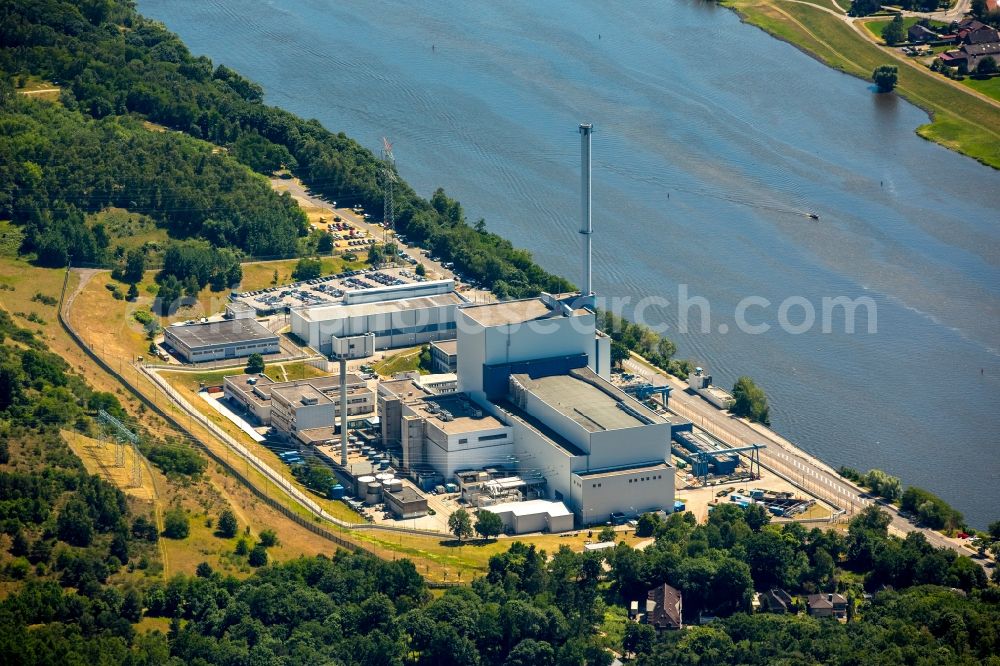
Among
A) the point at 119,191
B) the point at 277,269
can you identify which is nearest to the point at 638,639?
the point at 277,269

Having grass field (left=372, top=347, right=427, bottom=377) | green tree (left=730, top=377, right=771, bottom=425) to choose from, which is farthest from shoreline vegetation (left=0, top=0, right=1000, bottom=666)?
grass field (left=372, top=347, right=427, bottom=377)

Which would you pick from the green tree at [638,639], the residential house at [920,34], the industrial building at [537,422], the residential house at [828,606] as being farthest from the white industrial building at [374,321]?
the residential house at [920,34]

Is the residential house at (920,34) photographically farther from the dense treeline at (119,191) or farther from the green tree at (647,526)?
the green tree at (647,526)

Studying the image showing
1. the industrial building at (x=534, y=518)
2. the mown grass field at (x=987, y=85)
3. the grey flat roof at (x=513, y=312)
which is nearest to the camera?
the industrial building at (x=534, y=518)

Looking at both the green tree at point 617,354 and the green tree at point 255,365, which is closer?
the green tree at point 255,365

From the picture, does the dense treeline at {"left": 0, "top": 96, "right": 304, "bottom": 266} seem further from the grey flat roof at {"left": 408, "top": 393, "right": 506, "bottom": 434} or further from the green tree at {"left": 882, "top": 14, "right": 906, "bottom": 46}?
the green tree at {"left": 882, "top": 14, "right": 906, "bottom": 46}
